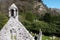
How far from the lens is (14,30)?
19.7m

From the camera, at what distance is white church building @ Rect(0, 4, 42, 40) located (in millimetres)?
19500

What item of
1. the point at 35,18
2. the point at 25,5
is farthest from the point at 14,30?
the point at 25,5

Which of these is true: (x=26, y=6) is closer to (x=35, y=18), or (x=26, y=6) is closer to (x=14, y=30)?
(x=35, y=18)

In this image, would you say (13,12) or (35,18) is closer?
(13,12)

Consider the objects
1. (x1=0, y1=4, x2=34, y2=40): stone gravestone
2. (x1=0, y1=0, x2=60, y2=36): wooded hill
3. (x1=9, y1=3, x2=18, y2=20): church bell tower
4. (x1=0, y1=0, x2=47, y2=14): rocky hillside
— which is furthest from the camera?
(x1=0, y1=0, x2=47, y2=14): rocky hillside

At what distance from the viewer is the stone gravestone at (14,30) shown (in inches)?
768

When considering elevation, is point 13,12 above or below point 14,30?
above

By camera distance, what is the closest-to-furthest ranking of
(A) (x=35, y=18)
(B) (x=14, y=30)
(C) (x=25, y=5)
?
(B) (x=14, y=30) → (A) (x=35, y=18) → (C) (x=25, y=5)

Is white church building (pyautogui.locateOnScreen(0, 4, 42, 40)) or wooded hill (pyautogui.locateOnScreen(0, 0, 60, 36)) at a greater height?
white church building (pyautogui.locateOnScreen(0, 4, 42, 40))

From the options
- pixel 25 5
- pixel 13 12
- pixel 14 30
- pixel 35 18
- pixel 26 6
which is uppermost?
pixel 13 12

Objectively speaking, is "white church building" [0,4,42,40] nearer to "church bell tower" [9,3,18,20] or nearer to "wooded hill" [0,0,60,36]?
"church bell tower" [9,3,18,20]

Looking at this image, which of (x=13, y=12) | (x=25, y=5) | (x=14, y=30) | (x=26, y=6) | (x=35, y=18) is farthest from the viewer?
(x=25, y=5)

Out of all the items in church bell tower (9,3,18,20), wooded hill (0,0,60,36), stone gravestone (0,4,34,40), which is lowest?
wooded hill (0,0,60,36)

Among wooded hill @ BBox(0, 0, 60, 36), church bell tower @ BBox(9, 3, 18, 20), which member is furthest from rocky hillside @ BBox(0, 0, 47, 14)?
church bell tower @ BBox(9, 3, 18, 20)
